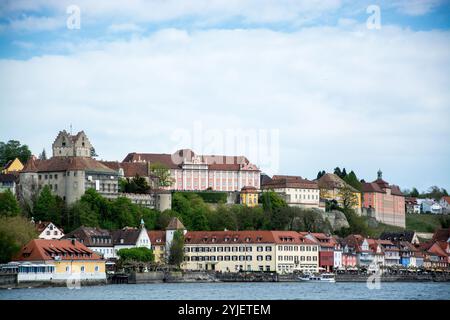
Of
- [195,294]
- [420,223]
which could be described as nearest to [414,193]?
[420,223]

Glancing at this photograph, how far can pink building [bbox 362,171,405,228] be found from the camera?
380 feet

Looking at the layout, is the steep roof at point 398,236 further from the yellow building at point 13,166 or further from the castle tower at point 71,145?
the yellow building at point 13,166

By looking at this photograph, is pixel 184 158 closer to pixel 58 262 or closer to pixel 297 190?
pixel 297 190

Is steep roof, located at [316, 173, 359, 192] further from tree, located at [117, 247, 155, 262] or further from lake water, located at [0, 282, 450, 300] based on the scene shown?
lake water, located at [0, 282, 450, 300]

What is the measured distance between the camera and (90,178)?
280 ft

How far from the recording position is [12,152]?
347 ft

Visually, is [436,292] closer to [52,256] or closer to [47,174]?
[52,256]

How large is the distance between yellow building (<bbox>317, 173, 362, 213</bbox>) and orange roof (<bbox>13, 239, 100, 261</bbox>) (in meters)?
45.0

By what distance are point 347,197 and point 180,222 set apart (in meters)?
29.9

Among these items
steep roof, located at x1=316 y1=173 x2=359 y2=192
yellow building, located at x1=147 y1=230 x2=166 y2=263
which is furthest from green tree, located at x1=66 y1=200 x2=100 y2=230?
steep roof, located at x1=316 y1=173 x2=359 y2=192

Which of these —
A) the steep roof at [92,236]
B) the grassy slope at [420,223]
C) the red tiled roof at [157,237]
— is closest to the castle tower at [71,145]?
the red tiled roof at [157,237]

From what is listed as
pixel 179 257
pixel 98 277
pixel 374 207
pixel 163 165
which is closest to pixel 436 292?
pixel 98 277

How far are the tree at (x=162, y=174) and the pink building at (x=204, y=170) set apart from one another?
1909 millimetres

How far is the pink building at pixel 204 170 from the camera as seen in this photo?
337 feet
